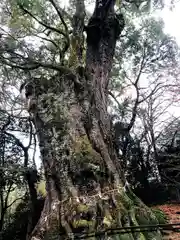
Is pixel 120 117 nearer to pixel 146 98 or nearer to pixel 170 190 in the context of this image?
pixel 146 98

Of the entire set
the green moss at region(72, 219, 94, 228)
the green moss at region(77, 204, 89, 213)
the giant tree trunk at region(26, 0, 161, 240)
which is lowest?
the green moss at region(72, 219, 94, 228)

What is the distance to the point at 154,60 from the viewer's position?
10289 mm

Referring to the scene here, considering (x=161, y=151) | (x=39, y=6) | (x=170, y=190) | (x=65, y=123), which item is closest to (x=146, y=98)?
(x=161, y=151)

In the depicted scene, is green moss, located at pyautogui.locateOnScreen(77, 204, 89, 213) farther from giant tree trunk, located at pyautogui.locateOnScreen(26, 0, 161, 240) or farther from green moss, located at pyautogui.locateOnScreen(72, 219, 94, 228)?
green moss, located at pyautogui.locateOnScreen(72, 219, 94, 228)

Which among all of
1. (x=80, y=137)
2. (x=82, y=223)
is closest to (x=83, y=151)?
(x=80, y=137)

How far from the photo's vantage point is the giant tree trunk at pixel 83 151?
3.78m

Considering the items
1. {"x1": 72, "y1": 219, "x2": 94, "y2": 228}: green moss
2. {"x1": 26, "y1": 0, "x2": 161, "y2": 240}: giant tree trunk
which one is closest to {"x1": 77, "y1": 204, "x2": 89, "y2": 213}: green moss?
{"x1": 26, "y1": 0, "x2": 161, "y2": 240}: giant tree trunk

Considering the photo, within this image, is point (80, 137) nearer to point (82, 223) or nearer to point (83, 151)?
point (83, 151)

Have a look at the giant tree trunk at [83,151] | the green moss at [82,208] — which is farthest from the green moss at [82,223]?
the green moss at [82,208]

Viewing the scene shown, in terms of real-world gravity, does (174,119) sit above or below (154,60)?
below

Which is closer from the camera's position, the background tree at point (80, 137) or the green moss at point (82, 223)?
the green moss at point (82, 223)

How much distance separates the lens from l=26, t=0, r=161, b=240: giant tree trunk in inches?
149

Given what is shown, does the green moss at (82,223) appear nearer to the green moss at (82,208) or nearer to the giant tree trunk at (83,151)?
the giant tree trunk at (83,151)

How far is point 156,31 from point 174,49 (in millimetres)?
962
